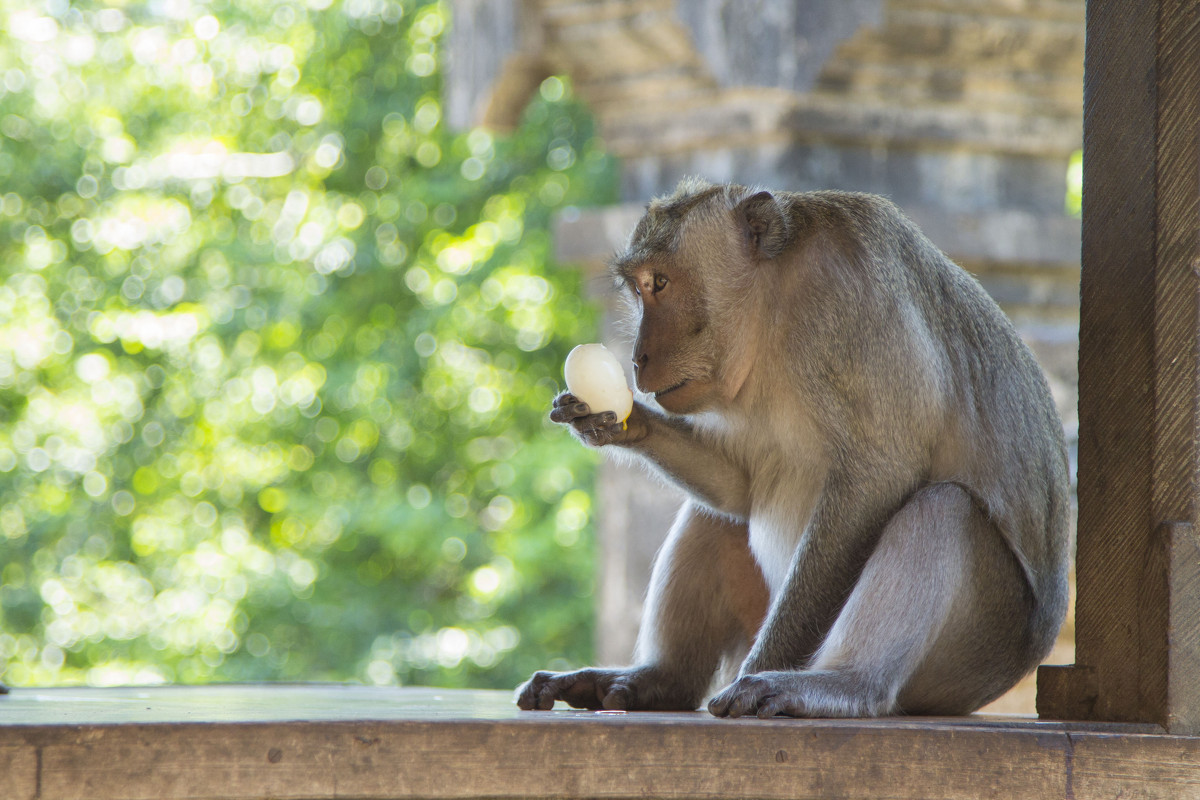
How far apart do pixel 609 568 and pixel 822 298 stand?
2583 millimetres

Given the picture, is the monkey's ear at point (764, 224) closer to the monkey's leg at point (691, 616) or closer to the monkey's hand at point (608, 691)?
the monkey's leg at point (691, 616)

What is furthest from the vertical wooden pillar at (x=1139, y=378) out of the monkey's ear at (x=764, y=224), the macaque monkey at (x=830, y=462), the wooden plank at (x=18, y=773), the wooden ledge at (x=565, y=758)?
the wooden plank at (x=18, y=773)

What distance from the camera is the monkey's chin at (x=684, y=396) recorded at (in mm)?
3014

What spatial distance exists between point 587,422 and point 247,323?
9174mm

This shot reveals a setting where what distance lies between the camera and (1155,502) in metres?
2.43

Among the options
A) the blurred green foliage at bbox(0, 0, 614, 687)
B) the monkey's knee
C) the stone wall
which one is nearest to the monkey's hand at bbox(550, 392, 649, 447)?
the monkey's knee

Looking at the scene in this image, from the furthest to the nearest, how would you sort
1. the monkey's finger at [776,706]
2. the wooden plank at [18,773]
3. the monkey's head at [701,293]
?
the monkey's head at [701,293] < the monkey's finger at [776,706] < the wooden plank at [18,773]

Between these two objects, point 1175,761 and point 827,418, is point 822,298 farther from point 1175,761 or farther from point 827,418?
point 1175,761

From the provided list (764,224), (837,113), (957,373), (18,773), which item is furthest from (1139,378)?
(837,113)

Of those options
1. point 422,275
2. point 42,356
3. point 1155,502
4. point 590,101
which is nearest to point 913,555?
point 1155,502

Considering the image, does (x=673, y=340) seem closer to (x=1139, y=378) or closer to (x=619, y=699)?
(x=619, y=699)

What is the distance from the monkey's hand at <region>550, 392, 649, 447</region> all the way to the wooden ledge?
0.76 m

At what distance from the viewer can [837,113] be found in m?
4.97

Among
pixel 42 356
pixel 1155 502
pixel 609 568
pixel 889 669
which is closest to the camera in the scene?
pixel 1155 502
